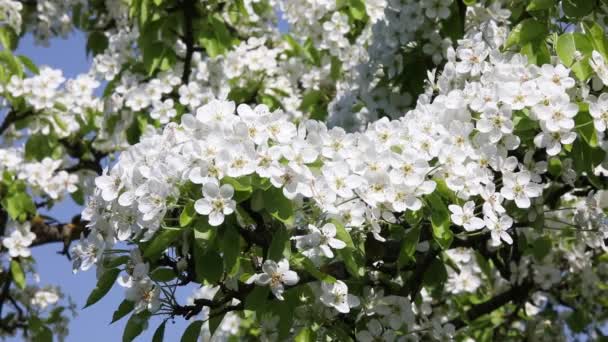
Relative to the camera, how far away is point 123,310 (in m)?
2.48

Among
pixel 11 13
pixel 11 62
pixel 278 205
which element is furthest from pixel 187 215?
pixel 11 13

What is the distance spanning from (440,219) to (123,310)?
0.89 m

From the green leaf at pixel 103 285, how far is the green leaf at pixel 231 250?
0.39 meters

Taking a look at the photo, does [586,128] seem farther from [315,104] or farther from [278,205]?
[315,104]

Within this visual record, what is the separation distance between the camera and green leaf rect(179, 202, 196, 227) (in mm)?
2207

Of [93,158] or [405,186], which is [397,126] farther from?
[93,158]

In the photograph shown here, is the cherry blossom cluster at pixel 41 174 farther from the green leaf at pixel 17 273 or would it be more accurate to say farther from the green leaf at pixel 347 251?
the green leaf at pixel 347 251

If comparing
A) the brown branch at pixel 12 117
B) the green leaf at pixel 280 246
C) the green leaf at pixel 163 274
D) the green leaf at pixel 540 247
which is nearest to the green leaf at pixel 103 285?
the green leaf at pixel 163 274

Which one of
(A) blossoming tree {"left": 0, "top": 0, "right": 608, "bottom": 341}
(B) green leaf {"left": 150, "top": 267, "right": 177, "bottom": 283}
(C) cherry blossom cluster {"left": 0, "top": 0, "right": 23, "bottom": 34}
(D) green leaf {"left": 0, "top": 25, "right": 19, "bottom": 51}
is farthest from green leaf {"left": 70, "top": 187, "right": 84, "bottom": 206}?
(B) green leaf {"left": 150, "top": 267, "right": 177, "bottom": 283}

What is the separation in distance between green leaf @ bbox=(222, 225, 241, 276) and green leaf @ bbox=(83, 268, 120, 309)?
39 cm

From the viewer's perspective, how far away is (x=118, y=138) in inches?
191

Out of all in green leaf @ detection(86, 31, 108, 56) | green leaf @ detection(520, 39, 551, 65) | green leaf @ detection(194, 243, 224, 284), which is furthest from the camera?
green leaf @ detection(86, 31, 108, 56)

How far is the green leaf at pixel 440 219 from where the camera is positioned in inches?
94.4

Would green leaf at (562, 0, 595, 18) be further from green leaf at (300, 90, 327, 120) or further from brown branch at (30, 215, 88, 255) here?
brown branch at (30, 215, 88, 255)
